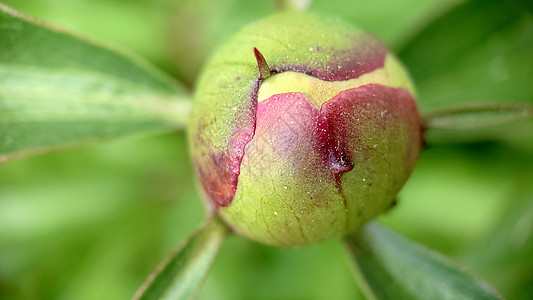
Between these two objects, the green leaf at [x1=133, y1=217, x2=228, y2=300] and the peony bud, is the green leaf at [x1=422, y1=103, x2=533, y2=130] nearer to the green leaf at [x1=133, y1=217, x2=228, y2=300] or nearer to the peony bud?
the peony bud

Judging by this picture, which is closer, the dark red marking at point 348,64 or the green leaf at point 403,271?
the dark red marking at point 348,64

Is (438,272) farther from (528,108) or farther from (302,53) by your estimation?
(302,53)

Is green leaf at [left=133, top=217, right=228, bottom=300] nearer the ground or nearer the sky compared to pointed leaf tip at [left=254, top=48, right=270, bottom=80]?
nearer the ground

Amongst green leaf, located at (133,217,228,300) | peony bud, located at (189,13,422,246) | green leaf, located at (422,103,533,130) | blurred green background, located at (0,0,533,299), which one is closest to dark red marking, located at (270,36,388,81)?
peony bud, located at (189,13,422,246)

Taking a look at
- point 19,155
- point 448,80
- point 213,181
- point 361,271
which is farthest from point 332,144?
point 448,80

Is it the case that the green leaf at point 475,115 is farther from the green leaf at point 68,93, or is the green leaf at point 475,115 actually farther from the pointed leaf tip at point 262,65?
the green leaf at point 68,93

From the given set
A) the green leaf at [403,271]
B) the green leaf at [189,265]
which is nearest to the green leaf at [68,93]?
the green leaf at [189,265]

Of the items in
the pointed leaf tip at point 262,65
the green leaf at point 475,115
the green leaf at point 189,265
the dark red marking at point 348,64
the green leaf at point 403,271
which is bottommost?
the green leaf at point 403,271
